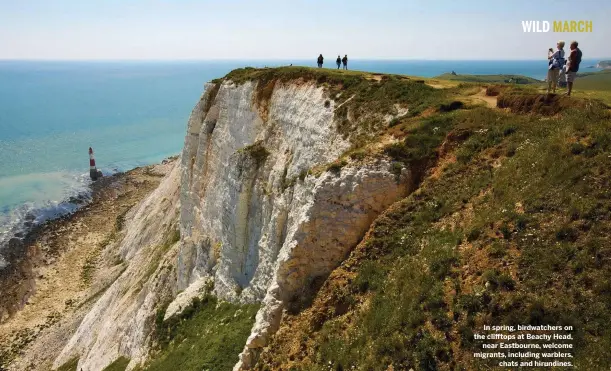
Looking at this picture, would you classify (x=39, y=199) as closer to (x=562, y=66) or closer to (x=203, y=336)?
(x=203, y=336)

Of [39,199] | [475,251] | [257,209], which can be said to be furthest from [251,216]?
[39,199]

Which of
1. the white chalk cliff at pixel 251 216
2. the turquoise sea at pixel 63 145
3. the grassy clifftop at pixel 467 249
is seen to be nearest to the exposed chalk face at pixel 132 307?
the white chalk cliff at pixel 251 216

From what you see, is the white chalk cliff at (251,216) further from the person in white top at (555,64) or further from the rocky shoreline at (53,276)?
the person in white top at (555,64)

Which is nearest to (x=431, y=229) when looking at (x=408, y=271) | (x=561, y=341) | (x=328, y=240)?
(x=408, y=271)

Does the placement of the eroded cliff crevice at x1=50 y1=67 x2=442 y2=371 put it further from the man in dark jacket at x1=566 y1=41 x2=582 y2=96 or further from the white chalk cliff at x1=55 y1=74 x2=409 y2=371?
the man in dark jacket at x1=566 y1=41 x2=582 y2=96

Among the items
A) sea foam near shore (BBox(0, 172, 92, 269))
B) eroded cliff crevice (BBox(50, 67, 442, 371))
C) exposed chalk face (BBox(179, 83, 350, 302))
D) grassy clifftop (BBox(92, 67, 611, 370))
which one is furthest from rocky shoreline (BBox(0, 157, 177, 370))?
grassy clifftop (BBox(92, 67, 611, 370))

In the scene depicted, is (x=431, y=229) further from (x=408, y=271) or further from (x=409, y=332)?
(x=409, y=332)
